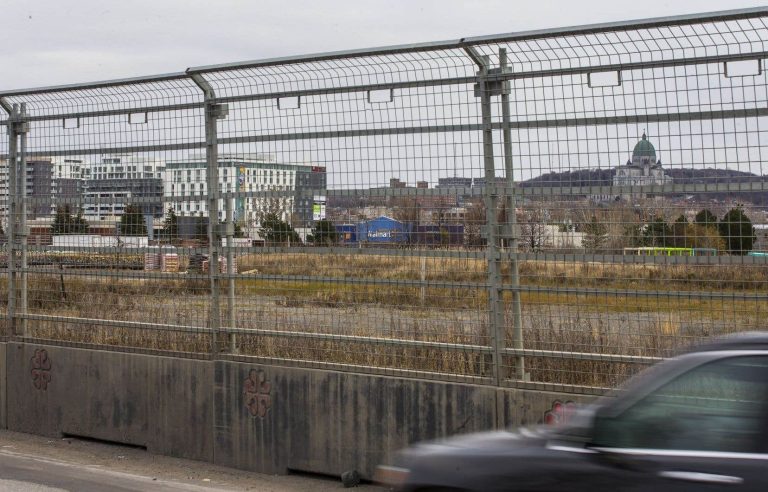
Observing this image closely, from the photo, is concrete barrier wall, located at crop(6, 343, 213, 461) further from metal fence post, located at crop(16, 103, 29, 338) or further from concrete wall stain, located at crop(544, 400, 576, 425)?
concrete wall stain, located at crop(544, 400, 576, 425)

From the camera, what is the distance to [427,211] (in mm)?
8555

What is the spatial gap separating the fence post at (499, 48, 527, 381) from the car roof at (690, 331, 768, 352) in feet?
11.0

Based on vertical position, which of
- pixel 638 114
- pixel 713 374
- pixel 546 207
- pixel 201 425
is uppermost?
pixel 638 114

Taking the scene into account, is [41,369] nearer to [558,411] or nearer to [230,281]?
[230,281]

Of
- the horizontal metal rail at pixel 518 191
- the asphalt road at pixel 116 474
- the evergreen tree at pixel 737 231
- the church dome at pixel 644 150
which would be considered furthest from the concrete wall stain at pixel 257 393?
the evergreen tree at pixel 737 231

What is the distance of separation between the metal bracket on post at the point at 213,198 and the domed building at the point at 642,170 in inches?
150

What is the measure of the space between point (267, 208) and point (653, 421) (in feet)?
17.8

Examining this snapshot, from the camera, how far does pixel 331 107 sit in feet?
30.1

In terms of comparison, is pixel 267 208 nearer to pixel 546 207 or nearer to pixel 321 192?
pixel 321 192

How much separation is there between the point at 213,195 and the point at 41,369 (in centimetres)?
290

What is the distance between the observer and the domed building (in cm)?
747

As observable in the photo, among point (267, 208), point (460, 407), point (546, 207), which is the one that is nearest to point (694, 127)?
point (546, 207)

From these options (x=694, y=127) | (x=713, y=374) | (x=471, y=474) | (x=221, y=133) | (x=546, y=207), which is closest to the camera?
(x=713, y=374)

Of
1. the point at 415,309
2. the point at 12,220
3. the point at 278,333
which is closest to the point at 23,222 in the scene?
the point at 12,220
